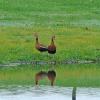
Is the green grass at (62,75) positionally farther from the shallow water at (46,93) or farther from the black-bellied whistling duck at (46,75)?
the shallow water at (46,93)

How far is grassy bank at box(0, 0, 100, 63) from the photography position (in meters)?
36.4

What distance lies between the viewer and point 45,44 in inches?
1513

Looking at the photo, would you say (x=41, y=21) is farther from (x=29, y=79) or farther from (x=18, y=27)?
(x=29, y=79)

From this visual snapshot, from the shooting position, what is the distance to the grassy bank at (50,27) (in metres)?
36.4

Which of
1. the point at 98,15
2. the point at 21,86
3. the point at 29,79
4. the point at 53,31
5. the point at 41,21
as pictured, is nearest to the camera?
the point at 21,86

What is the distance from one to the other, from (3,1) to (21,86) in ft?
126

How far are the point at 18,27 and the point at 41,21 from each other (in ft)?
19.7

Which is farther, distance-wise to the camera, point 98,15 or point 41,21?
point 98,15

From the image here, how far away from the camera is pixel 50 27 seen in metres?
47.0

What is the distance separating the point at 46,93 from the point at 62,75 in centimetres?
600

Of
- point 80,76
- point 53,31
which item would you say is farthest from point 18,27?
point 80,76

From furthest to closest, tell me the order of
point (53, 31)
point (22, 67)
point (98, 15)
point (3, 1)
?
1. point (3, 1)
2. point (98, 15)
3. point (53, 31)
4. point (22, 67)

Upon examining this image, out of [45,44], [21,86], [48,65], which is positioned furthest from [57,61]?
[21,86]

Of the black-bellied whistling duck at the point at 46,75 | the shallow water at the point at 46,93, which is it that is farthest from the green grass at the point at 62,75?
the shallow water at the point at 46,93
